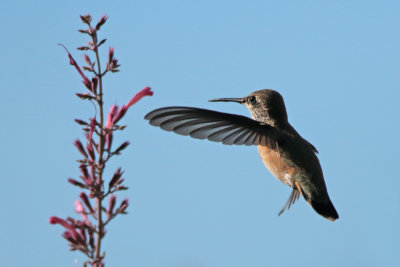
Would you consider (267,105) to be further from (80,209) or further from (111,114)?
(80,209)

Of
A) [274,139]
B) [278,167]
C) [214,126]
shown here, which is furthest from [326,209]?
[214,126]

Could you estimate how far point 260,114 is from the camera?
6555mm

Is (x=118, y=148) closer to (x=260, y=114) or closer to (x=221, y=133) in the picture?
(x=221, y=133)

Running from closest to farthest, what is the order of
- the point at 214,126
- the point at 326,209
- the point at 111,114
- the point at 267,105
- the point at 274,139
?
the point at 111,114
the point at 214,126
the point at 326,209
the point at 274,139
the point at 267,105

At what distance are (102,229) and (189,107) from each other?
1.62 metres

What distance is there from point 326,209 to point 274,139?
102cm

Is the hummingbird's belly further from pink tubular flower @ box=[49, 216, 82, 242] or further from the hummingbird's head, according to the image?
pink tubular flower @ box=[49, 216, 82, 242]

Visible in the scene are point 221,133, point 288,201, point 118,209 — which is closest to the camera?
point 118,209

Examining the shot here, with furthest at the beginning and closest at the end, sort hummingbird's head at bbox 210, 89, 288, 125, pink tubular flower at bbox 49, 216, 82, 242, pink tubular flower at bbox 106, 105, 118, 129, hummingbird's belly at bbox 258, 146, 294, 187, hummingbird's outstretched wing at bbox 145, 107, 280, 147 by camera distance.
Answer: hummingbird's head at bbox 210, 89, 288, 125 → hummingbird's belly at bbox 258, 146, 294, 187 → hummingbird's outstretched wing at bbox 145, 107, 280, 147 → pink tubular flower at bbox 106, 105, 118, 129 → pink tubular flower at bbox 49, 216, 82, 242

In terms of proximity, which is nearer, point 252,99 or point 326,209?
point 326,209

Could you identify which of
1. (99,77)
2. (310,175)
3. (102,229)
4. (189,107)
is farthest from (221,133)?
(102,229)

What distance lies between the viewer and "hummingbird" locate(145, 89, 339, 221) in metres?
5.53

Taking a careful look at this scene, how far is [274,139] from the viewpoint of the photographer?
6121mm

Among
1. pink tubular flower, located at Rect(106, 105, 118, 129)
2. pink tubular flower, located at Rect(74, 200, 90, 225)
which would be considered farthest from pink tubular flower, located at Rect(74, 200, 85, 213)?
pink tubular flower, located at Rect(106, 105, 118, 129)
